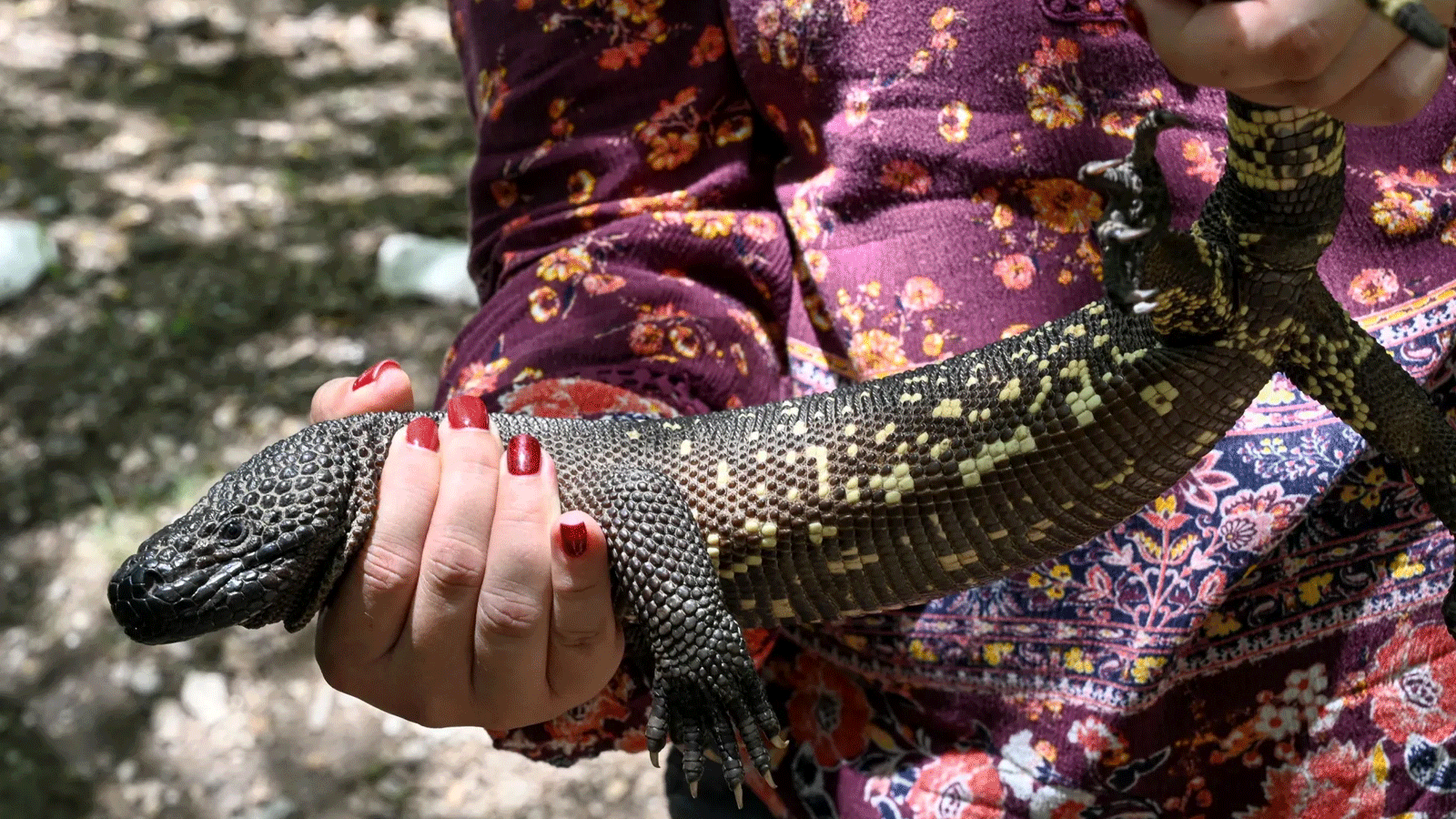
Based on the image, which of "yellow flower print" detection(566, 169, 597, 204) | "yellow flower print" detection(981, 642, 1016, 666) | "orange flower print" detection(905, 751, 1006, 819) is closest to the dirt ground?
"orange flower print" detection(905, 751, 1006, 819)

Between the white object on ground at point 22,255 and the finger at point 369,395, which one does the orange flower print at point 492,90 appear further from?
the white object on ground at point 22,255

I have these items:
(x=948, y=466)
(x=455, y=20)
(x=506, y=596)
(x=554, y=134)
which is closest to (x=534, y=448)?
(x=506, y=596)

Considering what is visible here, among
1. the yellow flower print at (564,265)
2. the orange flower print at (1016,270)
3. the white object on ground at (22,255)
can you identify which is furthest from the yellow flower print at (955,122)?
the white object on ground at (22,255)

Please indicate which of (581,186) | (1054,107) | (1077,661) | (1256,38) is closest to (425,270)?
(581,186)

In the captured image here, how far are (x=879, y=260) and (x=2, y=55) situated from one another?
630 cm

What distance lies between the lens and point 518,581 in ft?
5.60

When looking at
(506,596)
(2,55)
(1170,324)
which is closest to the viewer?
(1170,324)

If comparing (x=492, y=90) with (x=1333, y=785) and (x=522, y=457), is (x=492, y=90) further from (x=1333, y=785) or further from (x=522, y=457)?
(x=1333, y=785)

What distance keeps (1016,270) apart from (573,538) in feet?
2.95

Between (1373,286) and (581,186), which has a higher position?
(1373,286)

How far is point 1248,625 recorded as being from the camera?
76.0 inches

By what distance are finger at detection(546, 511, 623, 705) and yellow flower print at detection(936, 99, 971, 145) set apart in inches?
36.1

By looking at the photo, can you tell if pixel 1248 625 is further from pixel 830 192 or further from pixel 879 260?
pixel 830 192

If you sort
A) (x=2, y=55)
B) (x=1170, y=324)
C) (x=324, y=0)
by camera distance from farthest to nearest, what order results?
(x=324, y=0), (x=2, y=55), (x=1170, y=324)
